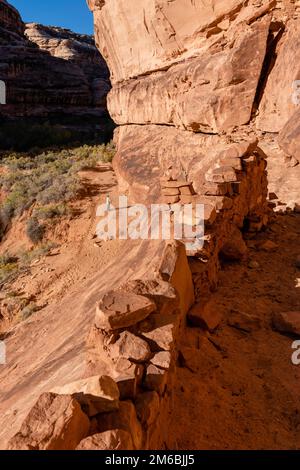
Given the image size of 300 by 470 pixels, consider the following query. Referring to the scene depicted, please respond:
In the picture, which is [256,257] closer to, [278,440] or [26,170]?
[278,440]

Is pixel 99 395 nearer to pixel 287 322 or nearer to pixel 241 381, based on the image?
pixel 241 381

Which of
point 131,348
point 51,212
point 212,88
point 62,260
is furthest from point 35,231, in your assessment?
point 131,348

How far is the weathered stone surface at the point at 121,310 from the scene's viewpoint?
2.24m

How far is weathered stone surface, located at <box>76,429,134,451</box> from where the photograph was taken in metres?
1.41

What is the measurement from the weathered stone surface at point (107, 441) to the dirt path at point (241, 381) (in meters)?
0.87

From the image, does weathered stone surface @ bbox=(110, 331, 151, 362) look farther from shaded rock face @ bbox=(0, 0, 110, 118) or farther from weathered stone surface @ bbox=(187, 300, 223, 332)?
shaded rock face @ bbox=(0, 0, 110, 118)

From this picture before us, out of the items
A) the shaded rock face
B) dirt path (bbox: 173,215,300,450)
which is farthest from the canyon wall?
the shaded rock face

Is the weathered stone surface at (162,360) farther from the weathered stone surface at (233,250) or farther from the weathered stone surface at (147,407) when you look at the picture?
the weathered stone surface at (233,250)

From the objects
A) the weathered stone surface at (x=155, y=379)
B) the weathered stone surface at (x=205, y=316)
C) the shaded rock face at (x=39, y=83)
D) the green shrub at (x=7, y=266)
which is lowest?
the green shrub at (x=7, y=266)

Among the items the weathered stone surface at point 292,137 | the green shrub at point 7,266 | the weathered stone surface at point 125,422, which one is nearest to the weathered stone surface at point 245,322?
the weathered stone surface at point 125,422

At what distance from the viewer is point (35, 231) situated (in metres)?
10.3

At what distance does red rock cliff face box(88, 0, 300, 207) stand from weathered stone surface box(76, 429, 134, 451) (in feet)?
24.0
